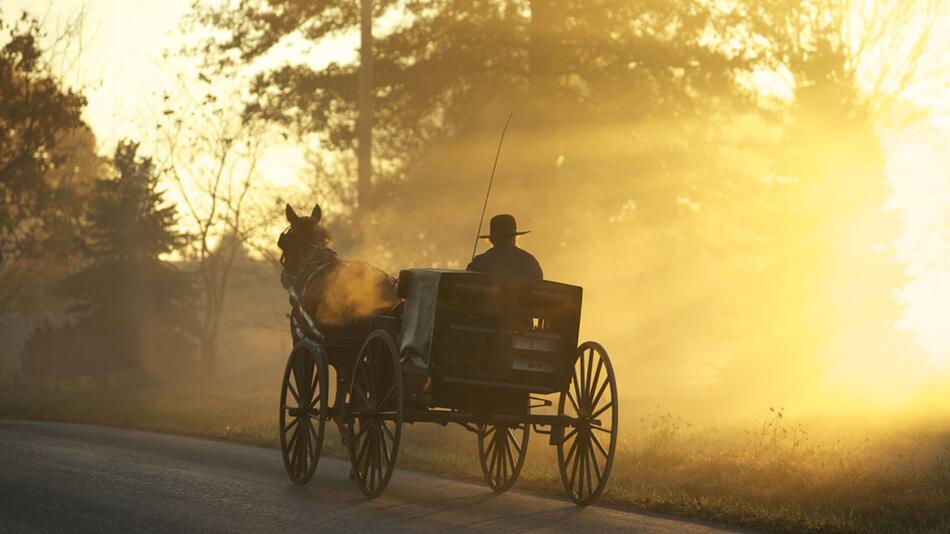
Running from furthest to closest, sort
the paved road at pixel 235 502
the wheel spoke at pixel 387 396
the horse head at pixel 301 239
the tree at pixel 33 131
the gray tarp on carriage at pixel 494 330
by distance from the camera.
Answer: the tree at pixel 33 131 → the horse head at pixel 301 239 → the wheel spoke at pixel 387 396 → the gray tarp on carriage at pixel 494 330 → the paved road at pixel 235 502

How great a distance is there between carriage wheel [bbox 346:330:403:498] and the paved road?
268mm

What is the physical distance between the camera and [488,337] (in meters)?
10.5

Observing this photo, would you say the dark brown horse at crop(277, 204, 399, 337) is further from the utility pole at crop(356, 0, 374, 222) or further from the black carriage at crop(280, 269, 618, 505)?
the utility pole at crop(356, 0, 374, 222)

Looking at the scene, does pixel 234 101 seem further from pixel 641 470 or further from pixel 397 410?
pixel 397 410

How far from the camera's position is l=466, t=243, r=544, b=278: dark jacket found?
11.3 m

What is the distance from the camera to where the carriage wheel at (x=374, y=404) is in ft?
34.7

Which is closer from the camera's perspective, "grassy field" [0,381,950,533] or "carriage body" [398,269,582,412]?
"carriage body" [398,269,582,412]

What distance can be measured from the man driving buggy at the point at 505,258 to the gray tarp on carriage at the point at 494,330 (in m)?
0.67

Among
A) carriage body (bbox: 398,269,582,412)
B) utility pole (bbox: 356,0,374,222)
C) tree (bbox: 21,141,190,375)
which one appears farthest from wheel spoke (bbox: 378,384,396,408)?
tree (bbox: 21,141,190,375)

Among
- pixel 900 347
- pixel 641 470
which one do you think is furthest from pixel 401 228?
pixel 900 347

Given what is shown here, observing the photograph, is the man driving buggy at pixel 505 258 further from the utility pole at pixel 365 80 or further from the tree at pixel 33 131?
the tree at pixel 33 131

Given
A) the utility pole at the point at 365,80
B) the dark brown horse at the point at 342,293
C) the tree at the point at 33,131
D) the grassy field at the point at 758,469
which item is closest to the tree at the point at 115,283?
the tree at the point at 33,131

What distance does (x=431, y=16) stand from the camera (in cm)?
2541

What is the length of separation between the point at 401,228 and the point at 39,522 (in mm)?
18264
